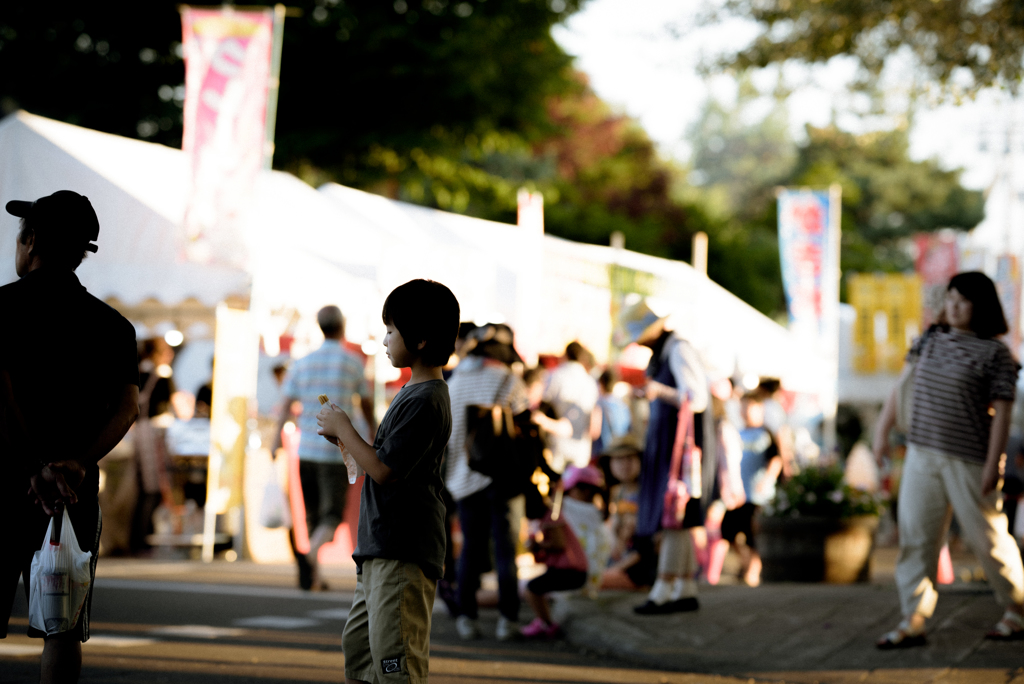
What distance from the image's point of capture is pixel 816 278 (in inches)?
827

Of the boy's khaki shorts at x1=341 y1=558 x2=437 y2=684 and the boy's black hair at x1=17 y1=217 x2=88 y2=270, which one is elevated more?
the boy's black hair at x1=17 y1=217 x2=88 y2=270

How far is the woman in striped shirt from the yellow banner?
2098 cm

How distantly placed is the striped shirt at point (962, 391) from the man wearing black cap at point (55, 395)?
4.26 metres

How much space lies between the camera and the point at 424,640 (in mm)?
3727

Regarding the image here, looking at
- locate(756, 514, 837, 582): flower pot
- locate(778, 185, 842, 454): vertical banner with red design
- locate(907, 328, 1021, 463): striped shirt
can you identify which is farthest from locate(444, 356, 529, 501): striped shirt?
locate(778, 185, 842, 454): vertical banner with red design

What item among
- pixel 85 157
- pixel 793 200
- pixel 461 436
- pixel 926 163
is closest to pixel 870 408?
pixel 793 200

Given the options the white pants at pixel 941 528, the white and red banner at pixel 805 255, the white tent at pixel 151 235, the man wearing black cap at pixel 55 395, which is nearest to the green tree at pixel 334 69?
the white and red banner at pixel 805 255

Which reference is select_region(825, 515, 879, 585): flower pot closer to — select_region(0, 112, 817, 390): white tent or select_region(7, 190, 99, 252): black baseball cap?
select_region(0, 112, 817, 390): white tent

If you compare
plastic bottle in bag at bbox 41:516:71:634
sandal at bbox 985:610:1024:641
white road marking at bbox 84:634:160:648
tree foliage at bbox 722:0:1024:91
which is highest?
tree foliage at bbox 722:0:1024:91

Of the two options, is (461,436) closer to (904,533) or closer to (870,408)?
(904,533)

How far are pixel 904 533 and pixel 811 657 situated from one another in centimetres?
84

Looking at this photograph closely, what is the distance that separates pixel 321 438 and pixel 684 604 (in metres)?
3.13

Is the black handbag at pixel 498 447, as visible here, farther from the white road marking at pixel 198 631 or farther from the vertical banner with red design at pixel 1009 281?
the vertical banner with red design at pixel 1009 281

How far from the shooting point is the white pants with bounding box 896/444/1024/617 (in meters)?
6.21
